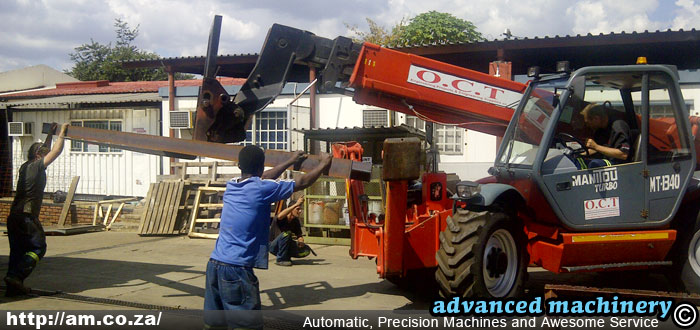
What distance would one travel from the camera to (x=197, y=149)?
661 centimetres

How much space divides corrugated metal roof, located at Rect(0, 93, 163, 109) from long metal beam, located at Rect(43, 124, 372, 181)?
11.2 metres

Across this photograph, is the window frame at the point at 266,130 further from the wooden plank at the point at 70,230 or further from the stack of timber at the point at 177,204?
the wooden plank at the point at 70,230

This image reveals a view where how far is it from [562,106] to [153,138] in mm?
4321

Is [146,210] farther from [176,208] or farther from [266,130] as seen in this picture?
[266,130]

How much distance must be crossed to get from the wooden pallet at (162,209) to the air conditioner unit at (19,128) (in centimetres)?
792

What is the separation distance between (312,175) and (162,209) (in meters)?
9.86

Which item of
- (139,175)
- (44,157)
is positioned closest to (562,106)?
(44,157)

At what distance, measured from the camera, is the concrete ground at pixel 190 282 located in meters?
7.32

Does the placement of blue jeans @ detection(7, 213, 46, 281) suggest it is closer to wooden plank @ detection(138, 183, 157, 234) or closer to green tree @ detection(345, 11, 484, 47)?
wooden plank @ detection(138, 183, 157, 234)

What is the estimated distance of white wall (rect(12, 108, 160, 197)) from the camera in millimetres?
18422

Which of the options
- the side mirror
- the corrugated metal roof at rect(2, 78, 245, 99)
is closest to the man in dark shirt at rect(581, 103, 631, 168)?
the side mirror

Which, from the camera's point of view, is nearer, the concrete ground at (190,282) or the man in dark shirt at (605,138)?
the man in dark shirt at (605,138)

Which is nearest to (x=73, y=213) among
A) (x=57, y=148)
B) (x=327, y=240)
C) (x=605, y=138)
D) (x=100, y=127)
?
(x=100, y=127)

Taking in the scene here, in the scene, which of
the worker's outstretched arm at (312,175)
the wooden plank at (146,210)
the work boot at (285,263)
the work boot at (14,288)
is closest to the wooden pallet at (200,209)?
the wooden plank at (146,210)
